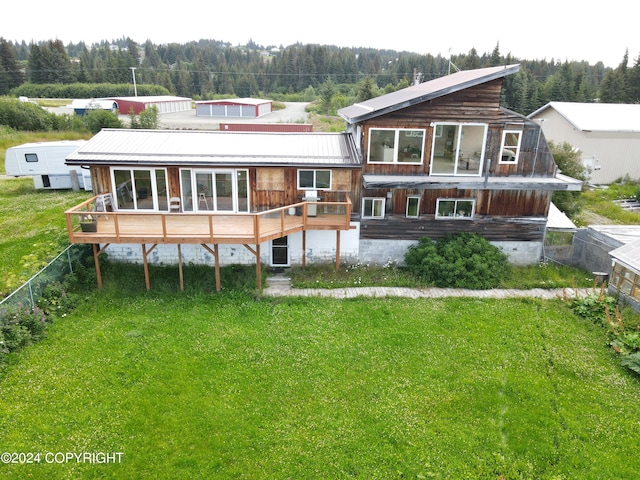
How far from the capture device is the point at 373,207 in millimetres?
17453

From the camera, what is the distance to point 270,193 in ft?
55.0

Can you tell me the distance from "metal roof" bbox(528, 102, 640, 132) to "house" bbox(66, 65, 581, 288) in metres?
17.0

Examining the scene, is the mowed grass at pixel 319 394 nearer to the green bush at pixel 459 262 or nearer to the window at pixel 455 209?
the green bush at pixel 459 262

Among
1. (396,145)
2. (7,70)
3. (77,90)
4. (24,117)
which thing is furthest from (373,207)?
(7,70)

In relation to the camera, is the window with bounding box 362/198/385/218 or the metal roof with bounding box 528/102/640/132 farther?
the metal roof with bounding box 528/102/640/132

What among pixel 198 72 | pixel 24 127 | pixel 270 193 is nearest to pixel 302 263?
pixel 270 193

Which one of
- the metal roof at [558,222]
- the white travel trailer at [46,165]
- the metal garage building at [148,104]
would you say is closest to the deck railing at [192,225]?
the metal roof at [558,222]

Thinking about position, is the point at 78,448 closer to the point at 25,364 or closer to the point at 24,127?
the point at 25,364

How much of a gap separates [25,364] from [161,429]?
175 inches

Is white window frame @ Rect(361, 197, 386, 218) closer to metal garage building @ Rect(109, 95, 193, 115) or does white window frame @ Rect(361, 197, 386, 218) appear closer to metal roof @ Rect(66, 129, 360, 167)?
metal roof @ Rect(66, 129, 360, 167)

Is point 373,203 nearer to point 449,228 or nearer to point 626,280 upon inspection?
point 449,228

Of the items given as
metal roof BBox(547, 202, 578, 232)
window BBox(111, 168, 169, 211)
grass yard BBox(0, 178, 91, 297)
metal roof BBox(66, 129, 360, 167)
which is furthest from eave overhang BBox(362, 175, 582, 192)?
grass yard BBox(0, 178, 91, 297)

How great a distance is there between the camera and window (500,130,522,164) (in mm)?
17000

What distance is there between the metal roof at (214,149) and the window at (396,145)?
37.2 inches
